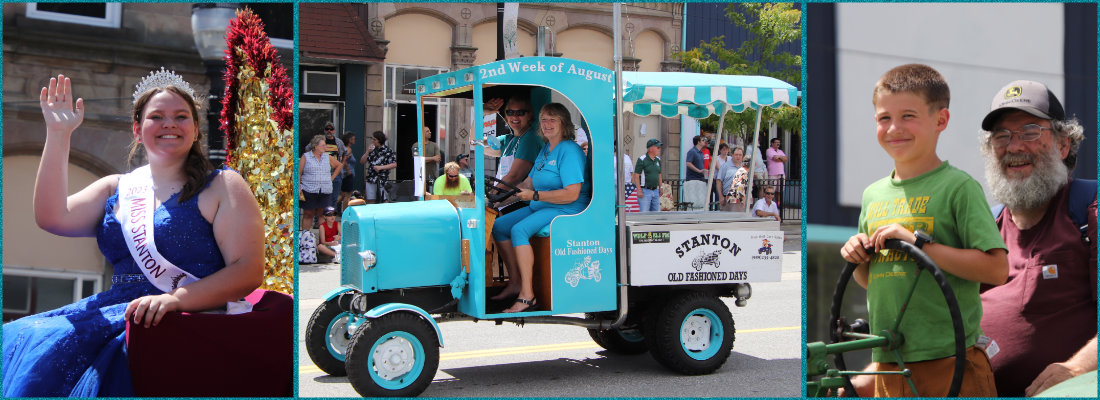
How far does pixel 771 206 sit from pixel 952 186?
10.1 metres

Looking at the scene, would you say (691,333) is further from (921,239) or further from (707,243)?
(921,239)

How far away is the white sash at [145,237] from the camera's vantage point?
3.47 meters

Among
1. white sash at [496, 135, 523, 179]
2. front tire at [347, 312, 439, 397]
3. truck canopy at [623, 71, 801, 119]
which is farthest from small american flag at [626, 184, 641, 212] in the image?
front tire at [347, 312, 439, 397]

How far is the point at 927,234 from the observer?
2.71 metres

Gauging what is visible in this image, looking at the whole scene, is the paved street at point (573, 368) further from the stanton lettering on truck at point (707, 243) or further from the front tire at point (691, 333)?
the stanton lettering on truck at point (707, 243)

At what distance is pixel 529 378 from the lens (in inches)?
250

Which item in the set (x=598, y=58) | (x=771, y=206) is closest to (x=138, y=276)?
(x=771, y=206)

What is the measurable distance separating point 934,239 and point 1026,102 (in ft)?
1.96

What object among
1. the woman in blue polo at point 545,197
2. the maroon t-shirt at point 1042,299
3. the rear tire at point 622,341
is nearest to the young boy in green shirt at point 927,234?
the maroon t-shirt at point 1042,299

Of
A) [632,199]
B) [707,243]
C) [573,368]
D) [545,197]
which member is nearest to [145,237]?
[545,197]

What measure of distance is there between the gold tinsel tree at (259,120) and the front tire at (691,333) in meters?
2.89

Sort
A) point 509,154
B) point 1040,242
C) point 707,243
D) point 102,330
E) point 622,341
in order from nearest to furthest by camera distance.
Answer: point 1040,242 < point 102,330 < point 707,243 < point 509,154 < point 622,341

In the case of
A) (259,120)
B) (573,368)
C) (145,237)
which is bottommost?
(573,368)

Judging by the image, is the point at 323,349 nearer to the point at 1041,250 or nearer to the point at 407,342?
the point at 407,342
